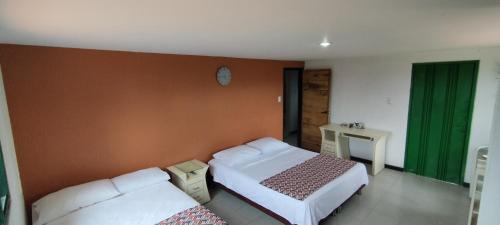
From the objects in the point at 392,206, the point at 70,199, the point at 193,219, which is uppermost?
the point at 70,199

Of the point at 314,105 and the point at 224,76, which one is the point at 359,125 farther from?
the point at 224,76

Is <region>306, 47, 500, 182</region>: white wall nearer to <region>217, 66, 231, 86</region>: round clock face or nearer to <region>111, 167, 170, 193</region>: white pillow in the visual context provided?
<region>217, 66, 231, 86</region>: round clock face

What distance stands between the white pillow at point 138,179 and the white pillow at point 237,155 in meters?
0.88

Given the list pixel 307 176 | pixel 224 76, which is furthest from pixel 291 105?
pixel 307 176

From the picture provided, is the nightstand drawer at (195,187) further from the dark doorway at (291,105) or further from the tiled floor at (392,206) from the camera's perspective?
the dark doorway at (291,105)

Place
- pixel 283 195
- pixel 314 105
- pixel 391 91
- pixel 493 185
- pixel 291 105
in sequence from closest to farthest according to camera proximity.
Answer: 1. pixel 493 185
2. pixel 283 195
3. pixel 391 91
4. pixel 314 105
5. pixel 291 105

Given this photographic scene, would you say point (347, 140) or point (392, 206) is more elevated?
point (347, 140)

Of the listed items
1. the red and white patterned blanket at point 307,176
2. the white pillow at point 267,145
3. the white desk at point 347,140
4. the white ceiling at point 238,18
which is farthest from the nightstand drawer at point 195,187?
the white desk at point 347,140

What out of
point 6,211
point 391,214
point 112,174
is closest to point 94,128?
point 112,174

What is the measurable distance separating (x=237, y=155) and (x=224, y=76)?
1.23 meters

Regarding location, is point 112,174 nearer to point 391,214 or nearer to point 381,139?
point 391,214

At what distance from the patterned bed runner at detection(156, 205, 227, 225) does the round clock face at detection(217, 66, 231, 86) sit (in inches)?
78.5

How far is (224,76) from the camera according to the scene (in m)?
3.72

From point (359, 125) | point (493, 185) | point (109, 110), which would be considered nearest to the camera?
point (493, 185)
